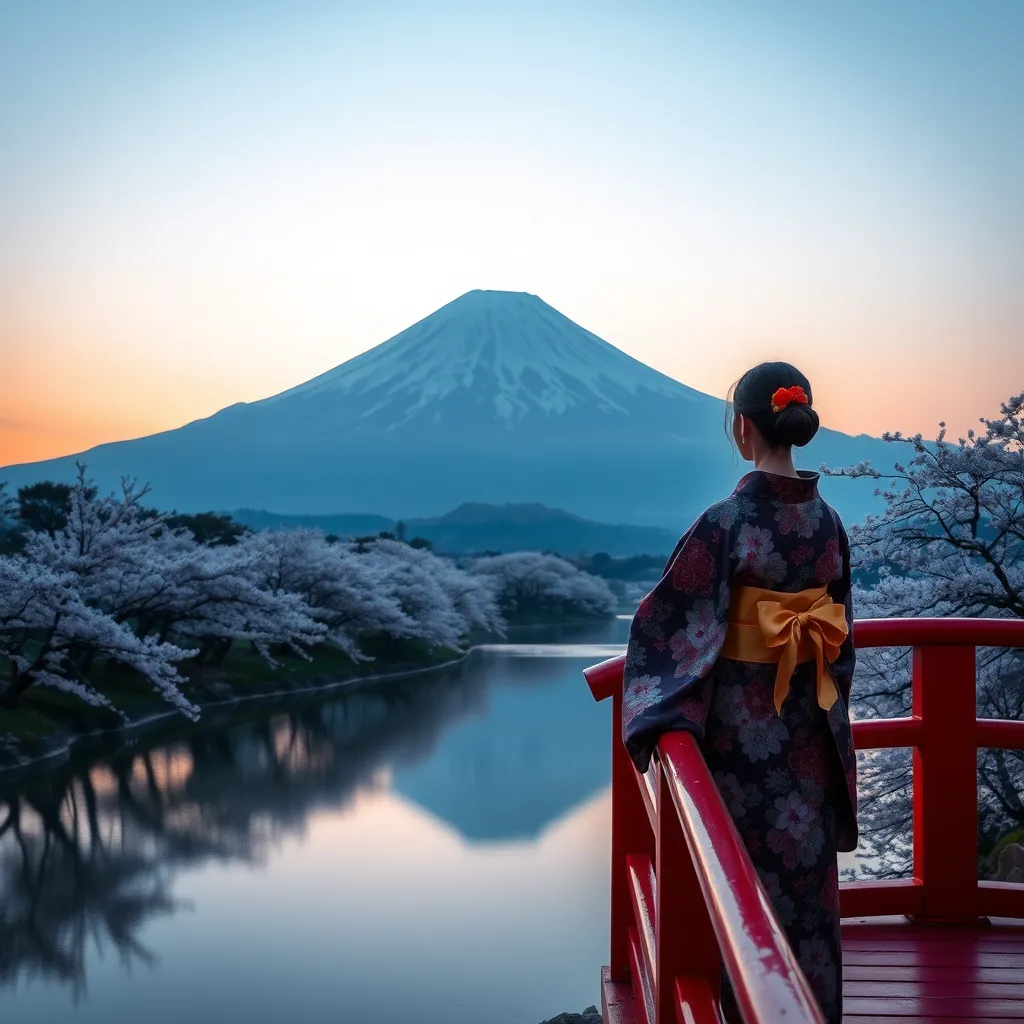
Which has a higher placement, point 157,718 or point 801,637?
point 801,637

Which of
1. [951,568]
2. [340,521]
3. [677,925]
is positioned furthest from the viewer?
[340,521]

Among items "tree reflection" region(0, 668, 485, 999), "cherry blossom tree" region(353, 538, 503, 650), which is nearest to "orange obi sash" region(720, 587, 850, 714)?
"tree reflection" region(0, 668, 485, 999)

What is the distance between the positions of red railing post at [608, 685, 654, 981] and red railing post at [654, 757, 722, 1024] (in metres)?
0.62

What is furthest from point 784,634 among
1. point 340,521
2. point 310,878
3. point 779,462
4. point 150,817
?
point 340,521

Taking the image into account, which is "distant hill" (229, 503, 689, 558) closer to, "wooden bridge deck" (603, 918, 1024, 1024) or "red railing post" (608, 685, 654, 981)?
"wooden bridge deck" (603, 918, 1024, 1024)

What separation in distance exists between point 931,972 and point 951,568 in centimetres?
486

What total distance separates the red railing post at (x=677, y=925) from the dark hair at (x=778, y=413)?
0.59m

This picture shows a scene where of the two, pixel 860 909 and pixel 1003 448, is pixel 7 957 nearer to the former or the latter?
pixel 860 909

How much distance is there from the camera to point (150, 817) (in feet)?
26.6

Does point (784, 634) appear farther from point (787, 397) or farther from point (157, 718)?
point (157, 718)

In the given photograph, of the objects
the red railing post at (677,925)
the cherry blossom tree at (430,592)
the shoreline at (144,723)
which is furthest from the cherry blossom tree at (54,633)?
the red railing post at (677,925)

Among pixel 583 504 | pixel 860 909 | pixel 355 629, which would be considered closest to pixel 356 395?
pixel 583 504

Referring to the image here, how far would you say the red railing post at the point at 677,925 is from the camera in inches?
40.9

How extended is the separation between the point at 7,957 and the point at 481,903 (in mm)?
2921
